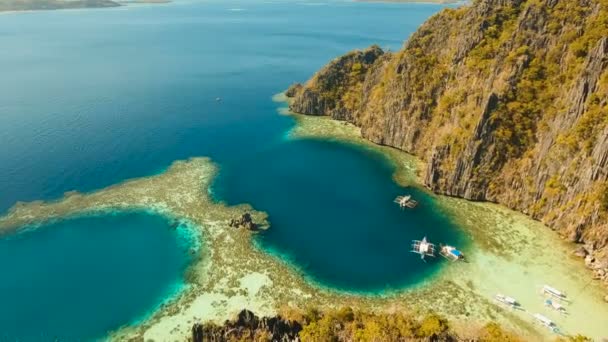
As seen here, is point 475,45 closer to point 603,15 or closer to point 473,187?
point 603,15

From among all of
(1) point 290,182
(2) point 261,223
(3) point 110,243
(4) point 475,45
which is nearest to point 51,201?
(3) point 110,243

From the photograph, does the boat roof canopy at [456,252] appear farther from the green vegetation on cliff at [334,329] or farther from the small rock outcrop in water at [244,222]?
the small rock outcrop in water at [244,222]

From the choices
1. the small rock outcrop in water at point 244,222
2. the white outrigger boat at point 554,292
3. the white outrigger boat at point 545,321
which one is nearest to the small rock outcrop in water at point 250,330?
the small rock outcrop in water at point 244,222

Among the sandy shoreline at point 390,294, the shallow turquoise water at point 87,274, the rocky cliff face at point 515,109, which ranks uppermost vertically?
the rocky cliff face at point 515,109

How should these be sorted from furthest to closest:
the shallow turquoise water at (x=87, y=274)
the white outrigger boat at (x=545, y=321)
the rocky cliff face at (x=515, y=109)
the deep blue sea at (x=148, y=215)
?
the rocky cliff face at (x=515, y=109) < the deep blue sea at (x=148, y=215) < the shallow turquoise water at (x=87, y=274) < the white outrigger boat at (x=545, y=321)

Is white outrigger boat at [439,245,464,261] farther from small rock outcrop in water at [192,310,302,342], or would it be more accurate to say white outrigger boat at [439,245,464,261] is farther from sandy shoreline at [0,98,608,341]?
small rock outcrop in water at [192,310,302,342]

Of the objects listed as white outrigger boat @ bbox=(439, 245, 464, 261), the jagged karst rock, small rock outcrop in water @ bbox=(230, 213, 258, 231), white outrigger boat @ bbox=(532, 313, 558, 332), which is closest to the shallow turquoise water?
small rock outcrop in water @ bbox=(230, 213, 258, 231)
